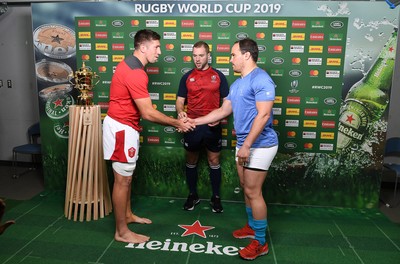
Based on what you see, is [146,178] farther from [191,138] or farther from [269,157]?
[269,157]

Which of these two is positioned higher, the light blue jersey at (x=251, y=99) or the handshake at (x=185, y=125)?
the light blue jersey at (x=251, y=99)

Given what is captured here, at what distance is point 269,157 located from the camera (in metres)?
2.58

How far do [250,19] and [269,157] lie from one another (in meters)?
1.71

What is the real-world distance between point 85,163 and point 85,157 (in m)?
0.06

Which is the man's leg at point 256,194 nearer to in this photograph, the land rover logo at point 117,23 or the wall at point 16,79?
the land rover logo at point 117,23

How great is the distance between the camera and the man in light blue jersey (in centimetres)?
241

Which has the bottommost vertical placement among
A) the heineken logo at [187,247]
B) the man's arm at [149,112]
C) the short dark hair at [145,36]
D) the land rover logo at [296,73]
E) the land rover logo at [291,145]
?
the heineken logo at [187,247]

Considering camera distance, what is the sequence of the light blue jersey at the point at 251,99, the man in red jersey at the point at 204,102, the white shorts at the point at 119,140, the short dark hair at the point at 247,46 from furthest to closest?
the man in red jersey at the point at 204,102, the white shorts at the point at 119,140, the short dark hair at the point at 247,46, the light blue jersey at the point at 251,99

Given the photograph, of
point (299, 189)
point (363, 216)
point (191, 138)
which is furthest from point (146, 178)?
point (363, 216)

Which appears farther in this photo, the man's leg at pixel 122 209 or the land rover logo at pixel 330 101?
the land rover logo at pixel 330 101

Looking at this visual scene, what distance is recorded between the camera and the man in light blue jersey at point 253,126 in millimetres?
2412

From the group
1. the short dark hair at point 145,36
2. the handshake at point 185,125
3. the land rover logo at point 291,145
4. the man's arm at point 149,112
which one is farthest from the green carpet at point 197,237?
the short dark hair at point 145,36

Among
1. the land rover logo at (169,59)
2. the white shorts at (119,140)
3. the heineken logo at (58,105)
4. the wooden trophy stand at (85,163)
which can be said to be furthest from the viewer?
the heineken logo at (58,105)

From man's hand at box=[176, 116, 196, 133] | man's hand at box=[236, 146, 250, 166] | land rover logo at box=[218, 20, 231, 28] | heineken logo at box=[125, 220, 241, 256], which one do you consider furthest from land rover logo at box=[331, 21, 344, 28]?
heineken logo at box=[125, 220, 241, 256]
